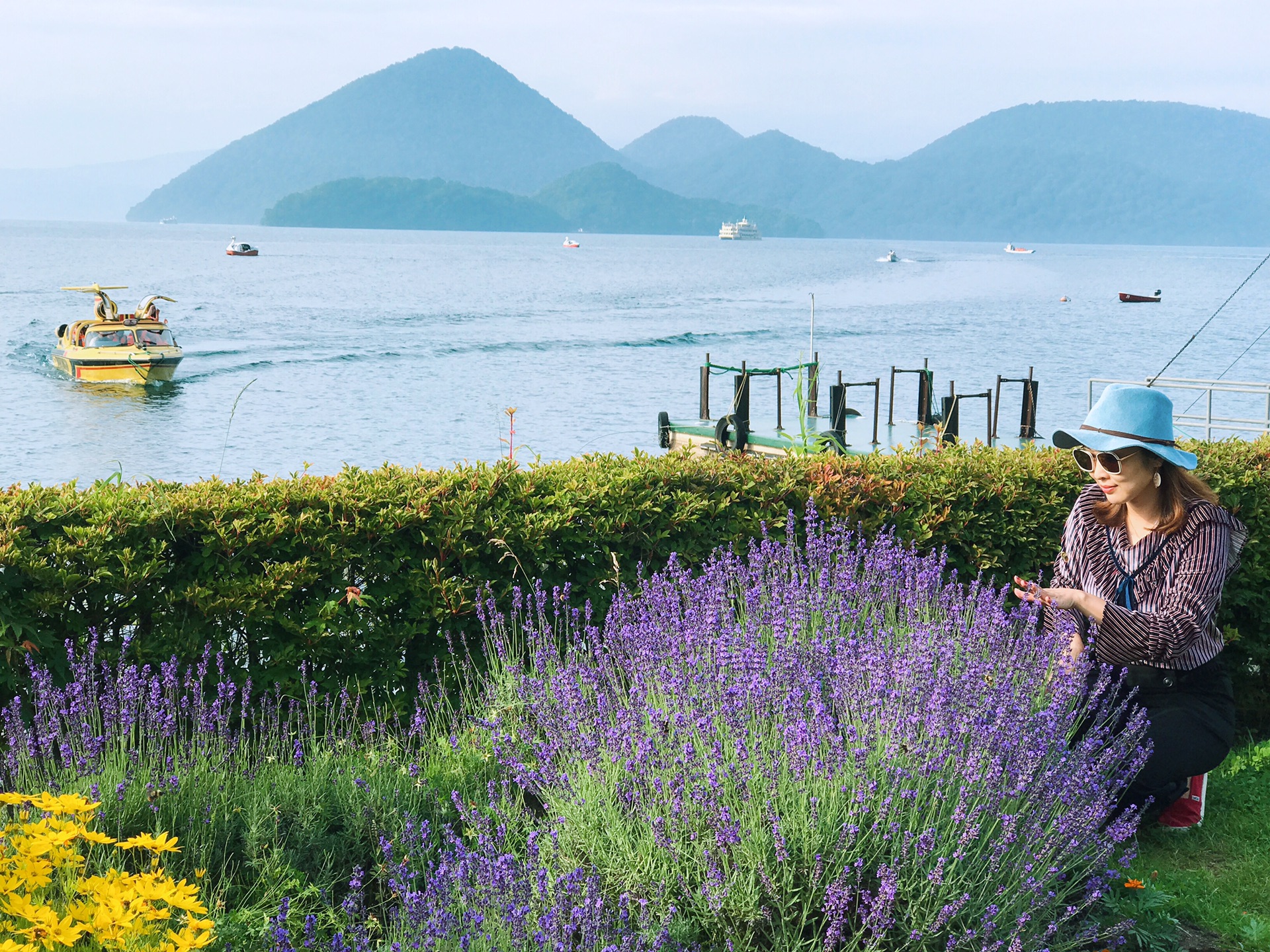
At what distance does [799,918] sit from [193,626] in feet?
8.55

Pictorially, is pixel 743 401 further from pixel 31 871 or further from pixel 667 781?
pixel 31 871

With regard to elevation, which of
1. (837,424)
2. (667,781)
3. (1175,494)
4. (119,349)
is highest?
(1175,494)

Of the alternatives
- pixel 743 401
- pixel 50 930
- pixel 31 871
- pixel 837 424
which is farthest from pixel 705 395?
pixel 50 930

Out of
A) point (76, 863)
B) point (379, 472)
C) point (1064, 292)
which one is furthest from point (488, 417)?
point (1064, 292)

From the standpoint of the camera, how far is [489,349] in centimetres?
5591

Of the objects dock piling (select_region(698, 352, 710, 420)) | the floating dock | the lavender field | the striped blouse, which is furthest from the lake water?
the striped blouse

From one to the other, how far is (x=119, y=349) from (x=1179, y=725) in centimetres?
4471

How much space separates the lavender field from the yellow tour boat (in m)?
41.6

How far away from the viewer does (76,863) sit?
2.63 metres

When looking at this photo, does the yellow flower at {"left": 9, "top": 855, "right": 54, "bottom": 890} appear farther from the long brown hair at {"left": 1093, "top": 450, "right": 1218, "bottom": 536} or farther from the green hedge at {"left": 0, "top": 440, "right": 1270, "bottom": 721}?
the long brown hair at {"left": 1093, "top": 450, "right": 1218, "bottom": 536}

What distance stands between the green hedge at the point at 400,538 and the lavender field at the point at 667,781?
0.19 metres

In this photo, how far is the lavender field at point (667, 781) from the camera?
2684mm

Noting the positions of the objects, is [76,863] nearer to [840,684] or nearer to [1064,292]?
[840,684]

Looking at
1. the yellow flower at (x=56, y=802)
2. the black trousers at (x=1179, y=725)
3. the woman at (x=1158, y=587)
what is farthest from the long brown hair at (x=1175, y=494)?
the yellow flower at (x=56, y=802)
